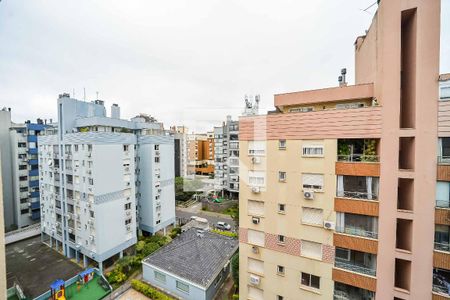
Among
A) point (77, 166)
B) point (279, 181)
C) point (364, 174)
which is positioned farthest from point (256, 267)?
point (77, 166)

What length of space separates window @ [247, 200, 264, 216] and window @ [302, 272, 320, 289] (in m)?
3.50

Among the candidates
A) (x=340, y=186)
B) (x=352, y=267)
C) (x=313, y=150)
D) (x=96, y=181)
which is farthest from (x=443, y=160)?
(x=96, y=181)

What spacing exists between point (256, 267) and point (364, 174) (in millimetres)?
7296

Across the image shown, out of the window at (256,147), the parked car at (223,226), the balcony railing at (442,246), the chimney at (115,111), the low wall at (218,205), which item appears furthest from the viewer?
the low wall at (218,205)

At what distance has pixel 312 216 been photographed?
8844mm

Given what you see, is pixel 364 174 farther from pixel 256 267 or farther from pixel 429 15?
pixel 256 267

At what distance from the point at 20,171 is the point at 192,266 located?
3014 centimetres

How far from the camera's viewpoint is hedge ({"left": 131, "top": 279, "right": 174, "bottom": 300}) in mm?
14595

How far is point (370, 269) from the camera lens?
8.03 m

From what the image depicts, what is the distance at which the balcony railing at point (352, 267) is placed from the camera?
7.94 meters

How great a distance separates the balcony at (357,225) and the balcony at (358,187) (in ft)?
2.93

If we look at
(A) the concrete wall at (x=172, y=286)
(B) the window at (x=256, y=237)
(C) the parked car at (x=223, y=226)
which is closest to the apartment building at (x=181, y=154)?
(C) the parked car at (x=223, y=226)

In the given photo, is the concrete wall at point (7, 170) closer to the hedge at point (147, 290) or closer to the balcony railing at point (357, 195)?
the hedge at point (147, 290)

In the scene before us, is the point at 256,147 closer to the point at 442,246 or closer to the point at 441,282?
the point at 442,246
